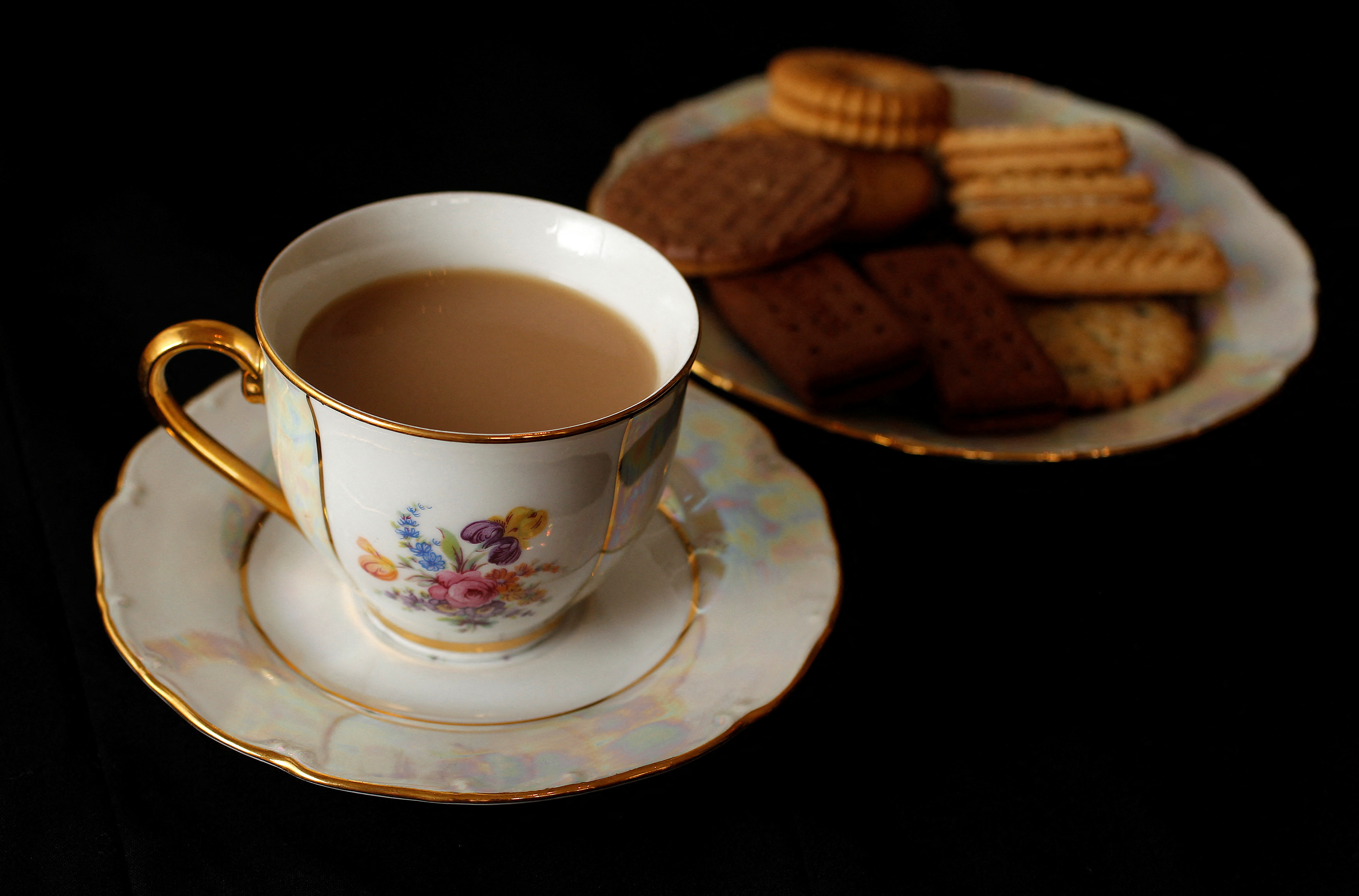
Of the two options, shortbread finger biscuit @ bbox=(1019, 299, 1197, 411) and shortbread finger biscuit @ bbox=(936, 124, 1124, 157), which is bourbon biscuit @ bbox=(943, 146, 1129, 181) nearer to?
shortbread finger biscuit @ bbox=(936, 124, 1124, 157)

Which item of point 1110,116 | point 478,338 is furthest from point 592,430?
point 1110,116

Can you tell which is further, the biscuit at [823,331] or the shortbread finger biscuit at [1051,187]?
the shortbread finger biscuit at [1051,187]

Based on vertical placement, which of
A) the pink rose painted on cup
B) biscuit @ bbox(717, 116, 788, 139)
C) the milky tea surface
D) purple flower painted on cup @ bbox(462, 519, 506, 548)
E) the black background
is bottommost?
the black background

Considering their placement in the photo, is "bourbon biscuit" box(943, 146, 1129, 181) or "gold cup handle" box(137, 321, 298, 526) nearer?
"gold cup handle" box(137, 321, 298, 526)

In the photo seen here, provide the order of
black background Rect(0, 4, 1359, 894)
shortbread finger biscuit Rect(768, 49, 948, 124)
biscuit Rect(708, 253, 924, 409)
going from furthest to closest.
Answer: shortbread finger biscuit Rect(768, 49, 948, 124)
biscuit Rect(708, 253, 924, 409)
black background Rect(0, 4, 1359, 894)

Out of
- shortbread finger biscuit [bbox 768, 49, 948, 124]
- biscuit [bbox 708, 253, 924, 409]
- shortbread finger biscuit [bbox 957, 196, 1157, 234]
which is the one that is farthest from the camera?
shortbread finger biscuit [bbox 768, 49, 948, 124]

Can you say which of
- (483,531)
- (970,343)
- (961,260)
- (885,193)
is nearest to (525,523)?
(483,531)

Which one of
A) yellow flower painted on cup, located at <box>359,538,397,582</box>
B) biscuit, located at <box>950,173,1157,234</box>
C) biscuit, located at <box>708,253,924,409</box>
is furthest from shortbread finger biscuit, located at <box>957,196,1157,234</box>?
yellow flower painted on cup, located at <box>359,538,397,582</box>

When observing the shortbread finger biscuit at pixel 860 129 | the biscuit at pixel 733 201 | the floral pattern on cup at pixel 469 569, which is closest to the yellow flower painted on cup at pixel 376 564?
the floral pattern on cup at pixel 469 569

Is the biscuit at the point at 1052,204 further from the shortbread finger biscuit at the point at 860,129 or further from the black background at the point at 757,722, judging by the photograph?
the black background at the point at 757,722
